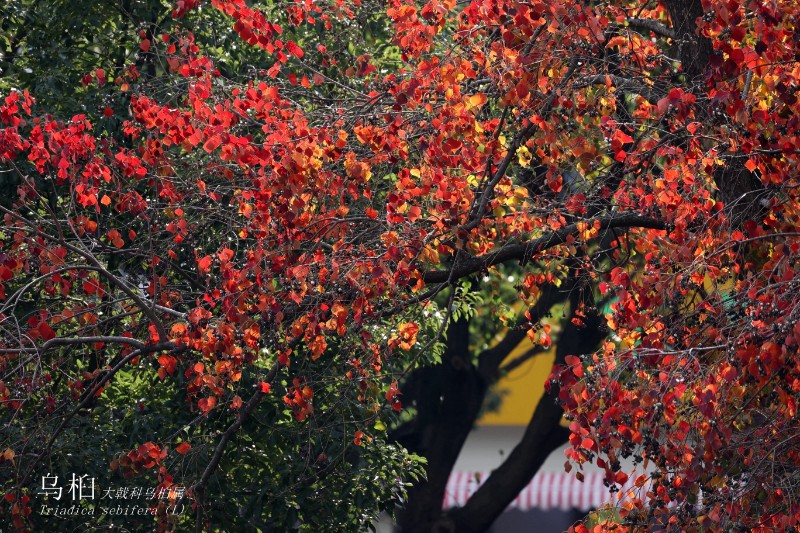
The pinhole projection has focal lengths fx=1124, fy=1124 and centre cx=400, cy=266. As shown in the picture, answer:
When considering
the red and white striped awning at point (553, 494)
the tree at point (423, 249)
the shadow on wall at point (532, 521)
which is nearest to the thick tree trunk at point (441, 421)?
the tree at point (423, 249)

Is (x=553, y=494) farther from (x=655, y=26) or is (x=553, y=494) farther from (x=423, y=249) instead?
(x=423, y=249)

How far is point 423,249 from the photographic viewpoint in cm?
643

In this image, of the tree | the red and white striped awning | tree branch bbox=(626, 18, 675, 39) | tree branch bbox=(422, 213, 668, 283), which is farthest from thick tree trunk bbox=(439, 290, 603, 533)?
the red and white striped awning

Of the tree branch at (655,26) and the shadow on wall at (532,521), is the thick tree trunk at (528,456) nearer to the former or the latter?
the tree branch at (655,26)

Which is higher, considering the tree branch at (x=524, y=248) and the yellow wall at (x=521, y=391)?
the yellow wall at (x=521, y=391)

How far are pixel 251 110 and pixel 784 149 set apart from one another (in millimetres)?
4661

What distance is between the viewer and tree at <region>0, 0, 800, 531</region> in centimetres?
529

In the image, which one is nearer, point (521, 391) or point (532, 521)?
point (532, 521)

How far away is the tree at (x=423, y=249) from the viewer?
17.3ft

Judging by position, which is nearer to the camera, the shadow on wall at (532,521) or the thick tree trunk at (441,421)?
the thick tree trunk at (441,421)

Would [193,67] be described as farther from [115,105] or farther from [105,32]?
[105,32]

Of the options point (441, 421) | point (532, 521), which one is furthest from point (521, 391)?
point (441, 421)

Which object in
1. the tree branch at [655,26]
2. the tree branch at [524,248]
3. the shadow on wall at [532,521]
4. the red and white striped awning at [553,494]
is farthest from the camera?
the shadow on wall at [532,521]

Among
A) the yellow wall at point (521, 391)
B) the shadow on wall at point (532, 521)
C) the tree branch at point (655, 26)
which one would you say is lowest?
the tree branch at point (655, 26)
